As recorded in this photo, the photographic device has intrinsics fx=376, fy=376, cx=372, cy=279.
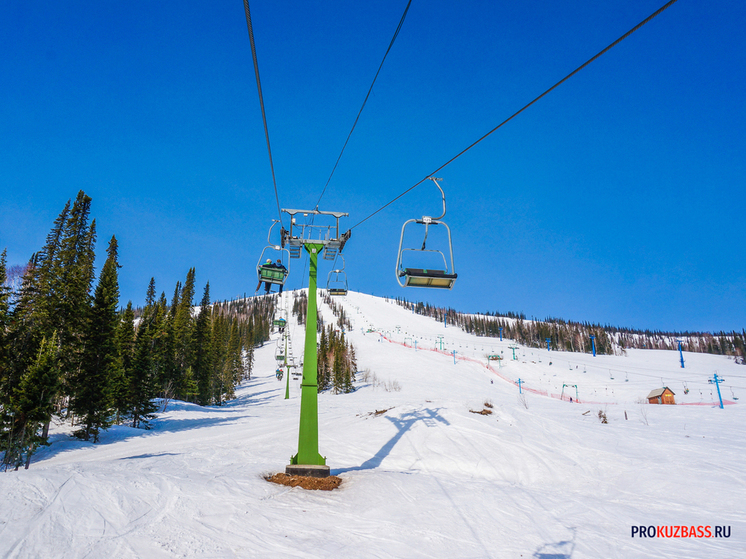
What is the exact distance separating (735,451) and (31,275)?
48.5 meters

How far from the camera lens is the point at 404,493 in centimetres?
941

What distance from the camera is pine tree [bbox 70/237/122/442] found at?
22.2 meters

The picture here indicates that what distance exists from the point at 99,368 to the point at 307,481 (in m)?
21.1

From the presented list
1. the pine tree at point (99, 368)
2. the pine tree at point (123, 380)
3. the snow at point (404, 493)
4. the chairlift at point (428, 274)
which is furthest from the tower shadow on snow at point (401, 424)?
the pine tree at point (123, 380)

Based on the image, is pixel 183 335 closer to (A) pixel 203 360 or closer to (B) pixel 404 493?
(A) pixel 203 360

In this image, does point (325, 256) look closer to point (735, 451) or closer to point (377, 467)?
point (377, 467)

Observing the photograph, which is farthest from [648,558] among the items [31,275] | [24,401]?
[31,275]

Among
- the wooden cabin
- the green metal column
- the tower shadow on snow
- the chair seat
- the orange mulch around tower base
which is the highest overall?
the chair seat

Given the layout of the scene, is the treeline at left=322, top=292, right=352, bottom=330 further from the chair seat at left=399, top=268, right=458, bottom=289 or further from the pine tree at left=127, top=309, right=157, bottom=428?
the chair seat at left=399, top=268, right=458, bottom=289

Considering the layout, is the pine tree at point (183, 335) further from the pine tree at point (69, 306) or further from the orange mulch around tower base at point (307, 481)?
the orange mulch around tower base at point (307, 481)

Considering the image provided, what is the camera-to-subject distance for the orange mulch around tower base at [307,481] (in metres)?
9.52

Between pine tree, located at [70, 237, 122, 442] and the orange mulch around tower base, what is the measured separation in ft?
60.2

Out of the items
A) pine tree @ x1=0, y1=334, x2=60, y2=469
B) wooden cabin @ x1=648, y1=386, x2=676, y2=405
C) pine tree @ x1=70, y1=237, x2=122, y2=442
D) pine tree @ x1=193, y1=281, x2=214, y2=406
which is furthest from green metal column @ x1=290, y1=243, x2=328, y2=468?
wooden cabin @ x1=648, y1=386, x2=676, y2=405

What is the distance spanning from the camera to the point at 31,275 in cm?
3256
